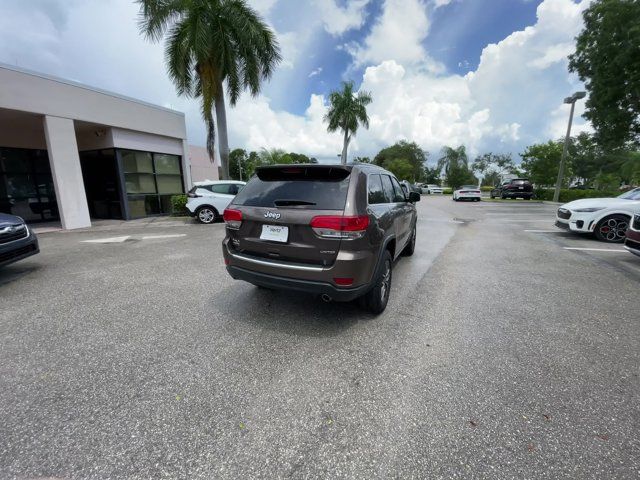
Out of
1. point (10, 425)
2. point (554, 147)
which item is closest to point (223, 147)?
point (10, 425)

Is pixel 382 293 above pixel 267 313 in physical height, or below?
above

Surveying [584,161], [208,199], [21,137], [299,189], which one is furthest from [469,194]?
[584,161]

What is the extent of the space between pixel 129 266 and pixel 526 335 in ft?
20.5

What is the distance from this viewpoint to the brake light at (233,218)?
323cm

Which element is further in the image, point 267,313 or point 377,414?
point 267,313

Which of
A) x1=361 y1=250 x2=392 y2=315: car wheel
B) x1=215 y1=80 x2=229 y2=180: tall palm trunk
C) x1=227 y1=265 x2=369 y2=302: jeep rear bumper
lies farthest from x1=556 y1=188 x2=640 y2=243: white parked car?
x1=215 y1=80 x2=229 y2=180: tall palm trunk

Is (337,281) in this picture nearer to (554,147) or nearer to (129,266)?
(129,266)

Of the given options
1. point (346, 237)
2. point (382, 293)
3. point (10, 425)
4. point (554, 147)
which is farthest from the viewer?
point (554, 147)

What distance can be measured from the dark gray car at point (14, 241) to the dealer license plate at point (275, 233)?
4465mm

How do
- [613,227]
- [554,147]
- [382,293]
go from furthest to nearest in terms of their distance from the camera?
[554,147] → [613,227] → [382,293]

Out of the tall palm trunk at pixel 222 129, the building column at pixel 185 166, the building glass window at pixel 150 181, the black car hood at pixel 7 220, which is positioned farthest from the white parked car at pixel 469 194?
the black car hood at pixel 7 220

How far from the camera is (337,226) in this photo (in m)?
2.74

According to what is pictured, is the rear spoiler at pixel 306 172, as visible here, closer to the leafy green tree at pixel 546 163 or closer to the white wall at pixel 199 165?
the white wall at pixel 199 165

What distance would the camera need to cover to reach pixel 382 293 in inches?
137
